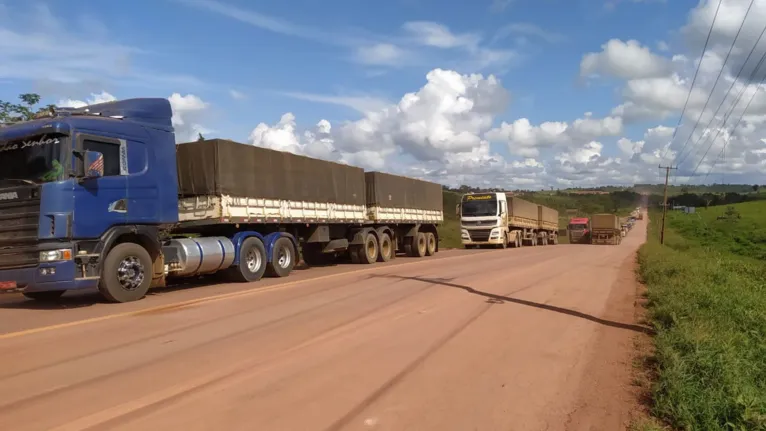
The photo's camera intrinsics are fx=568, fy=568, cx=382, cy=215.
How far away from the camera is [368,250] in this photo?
66.9 feet

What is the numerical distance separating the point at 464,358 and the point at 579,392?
1.40 m

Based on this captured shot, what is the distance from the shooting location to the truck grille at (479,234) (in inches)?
1302

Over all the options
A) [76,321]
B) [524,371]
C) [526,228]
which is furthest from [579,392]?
[526,228]

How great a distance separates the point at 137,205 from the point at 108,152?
1.12 m

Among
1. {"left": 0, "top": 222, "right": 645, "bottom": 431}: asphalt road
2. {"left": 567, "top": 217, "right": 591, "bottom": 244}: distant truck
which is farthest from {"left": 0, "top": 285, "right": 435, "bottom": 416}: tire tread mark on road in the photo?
{"left": 567, "top": 217, "right": 591, "bottom": 244}: distant truck

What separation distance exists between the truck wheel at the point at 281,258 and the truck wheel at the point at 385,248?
6.02 meters

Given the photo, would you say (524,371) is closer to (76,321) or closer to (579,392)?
(579,392)

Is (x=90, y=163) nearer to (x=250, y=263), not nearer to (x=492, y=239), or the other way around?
(x=250, y=263)

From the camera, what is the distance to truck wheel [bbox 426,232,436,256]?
26041 mm

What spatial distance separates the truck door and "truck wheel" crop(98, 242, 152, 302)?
50cm

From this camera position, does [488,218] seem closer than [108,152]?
No

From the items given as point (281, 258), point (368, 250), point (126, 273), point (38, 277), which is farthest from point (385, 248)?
point (38, 277)

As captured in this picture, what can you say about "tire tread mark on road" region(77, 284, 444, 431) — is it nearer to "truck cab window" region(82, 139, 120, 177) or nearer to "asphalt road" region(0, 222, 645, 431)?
"asphalt road" region(0, 222, 645, 431)

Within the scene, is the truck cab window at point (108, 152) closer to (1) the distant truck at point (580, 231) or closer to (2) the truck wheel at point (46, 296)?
(2) the truck wheel at point (46, 296)
